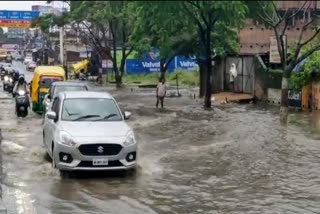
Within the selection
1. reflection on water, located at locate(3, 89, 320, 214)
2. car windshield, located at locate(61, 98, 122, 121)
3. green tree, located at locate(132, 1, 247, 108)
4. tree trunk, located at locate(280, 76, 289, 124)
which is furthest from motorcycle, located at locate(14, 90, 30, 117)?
car windshield, located at locate(61, 98, 122, 121)

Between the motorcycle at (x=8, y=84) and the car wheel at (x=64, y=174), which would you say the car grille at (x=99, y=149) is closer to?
the car wheel at (x=64, y=174)

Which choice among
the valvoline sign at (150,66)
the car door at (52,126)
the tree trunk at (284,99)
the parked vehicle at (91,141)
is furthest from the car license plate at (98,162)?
the valvoline sign at (150,66)

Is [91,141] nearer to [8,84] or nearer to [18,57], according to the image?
[8,84]

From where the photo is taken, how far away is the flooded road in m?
8.09

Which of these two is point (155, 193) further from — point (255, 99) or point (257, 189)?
point (255, 99)

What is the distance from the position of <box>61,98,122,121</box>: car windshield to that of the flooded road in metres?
1.10

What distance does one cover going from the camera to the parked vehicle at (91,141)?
972 centimetres

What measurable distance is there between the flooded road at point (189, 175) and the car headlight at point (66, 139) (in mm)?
656

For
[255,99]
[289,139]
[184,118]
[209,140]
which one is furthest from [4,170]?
[255,99]

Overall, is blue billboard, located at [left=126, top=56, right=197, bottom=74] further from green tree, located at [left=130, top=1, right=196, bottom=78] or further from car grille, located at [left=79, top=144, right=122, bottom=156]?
car grille, located at [left=79, top=144, right=122, bottom=156]

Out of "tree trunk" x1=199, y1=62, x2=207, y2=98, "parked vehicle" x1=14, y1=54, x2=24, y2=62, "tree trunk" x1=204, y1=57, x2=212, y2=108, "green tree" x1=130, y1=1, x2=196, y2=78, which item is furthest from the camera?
"parked vehicle" x1=14, y1=54, x2=24, y2=62

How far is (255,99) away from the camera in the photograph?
27.8m

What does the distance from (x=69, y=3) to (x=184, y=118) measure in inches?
733

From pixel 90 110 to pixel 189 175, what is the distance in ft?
7.60
